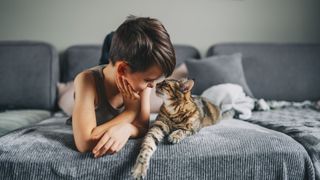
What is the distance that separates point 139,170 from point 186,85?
1.41ft

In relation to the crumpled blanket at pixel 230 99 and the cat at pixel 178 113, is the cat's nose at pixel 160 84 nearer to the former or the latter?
the cat at pixel 178 113

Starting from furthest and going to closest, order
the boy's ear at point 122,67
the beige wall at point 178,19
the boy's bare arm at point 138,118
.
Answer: the beige wall at point 178,19 → the boy's bare arm at point 138,118 → the boy's ear at point 122,67

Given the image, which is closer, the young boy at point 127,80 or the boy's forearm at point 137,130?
the young boy at point 127,80

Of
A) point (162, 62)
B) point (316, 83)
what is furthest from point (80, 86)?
point (316, 83)

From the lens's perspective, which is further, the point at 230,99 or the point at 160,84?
the point at 230,99

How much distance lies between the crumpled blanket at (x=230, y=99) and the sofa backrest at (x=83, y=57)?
490 millimetres

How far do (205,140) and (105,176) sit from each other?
0.36 metres

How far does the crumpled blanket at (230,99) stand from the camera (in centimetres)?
193

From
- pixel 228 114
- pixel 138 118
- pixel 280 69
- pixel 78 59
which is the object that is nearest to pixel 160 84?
pixel 138 118

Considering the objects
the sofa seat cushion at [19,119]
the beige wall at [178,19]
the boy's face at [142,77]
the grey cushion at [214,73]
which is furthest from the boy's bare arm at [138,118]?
the beige wall at [178,19]

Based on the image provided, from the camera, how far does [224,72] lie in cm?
225

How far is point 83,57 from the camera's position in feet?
8.05

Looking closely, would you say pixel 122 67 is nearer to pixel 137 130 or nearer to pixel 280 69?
pixel 137 130

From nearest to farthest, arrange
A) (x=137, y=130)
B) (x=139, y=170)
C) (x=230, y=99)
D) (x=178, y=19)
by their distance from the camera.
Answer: (x=139, y=170)
(x=137, y=130)
(x=230, y=99)
(x=178, y=19)
